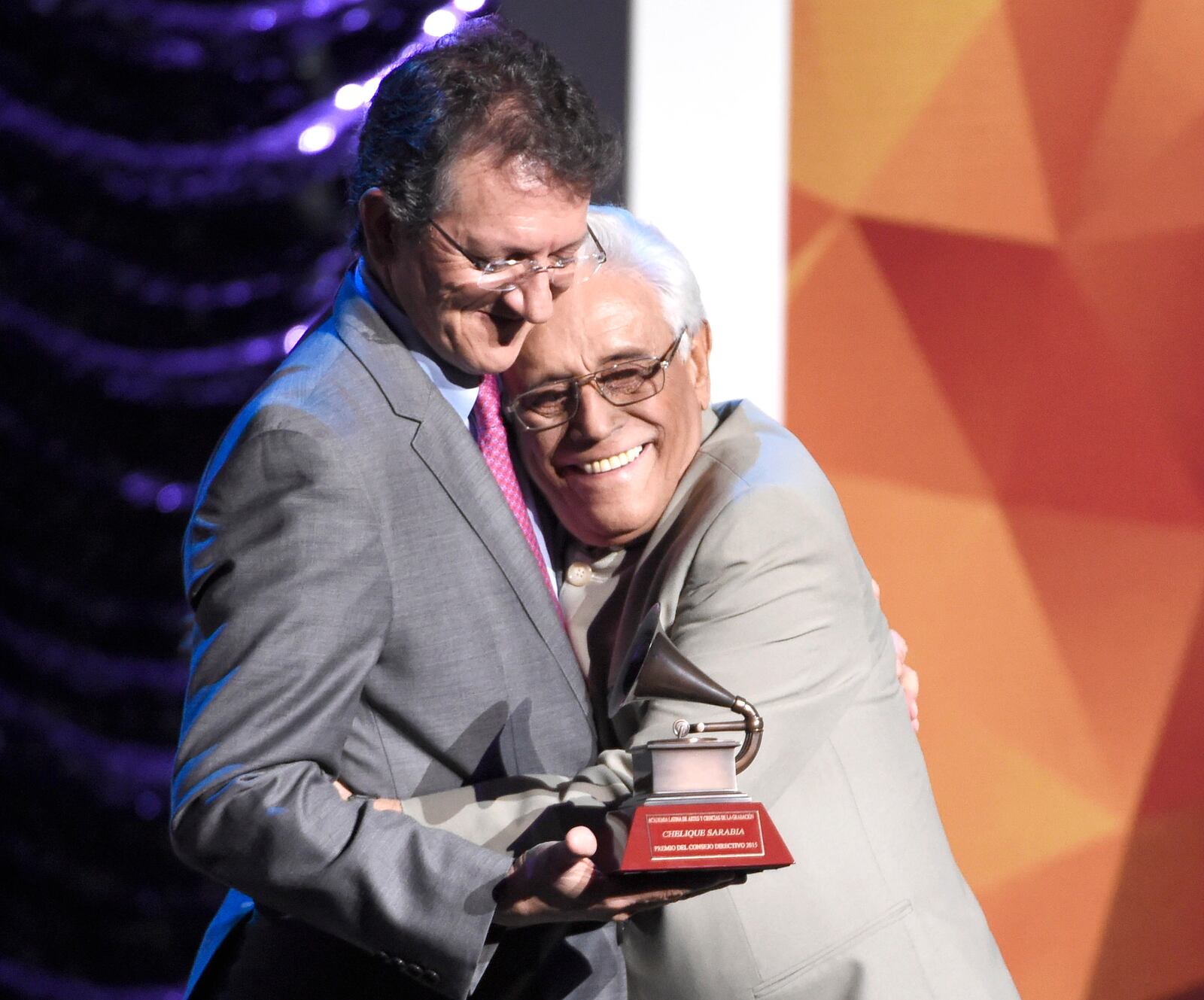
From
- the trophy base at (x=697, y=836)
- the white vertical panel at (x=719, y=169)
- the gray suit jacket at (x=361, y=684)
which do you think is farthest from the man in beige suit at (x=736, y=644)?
the white vertical panel at (x=719, y=169)

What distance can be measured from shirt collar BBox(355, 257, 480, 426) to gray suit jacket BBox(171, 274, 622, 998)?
0.09 ft

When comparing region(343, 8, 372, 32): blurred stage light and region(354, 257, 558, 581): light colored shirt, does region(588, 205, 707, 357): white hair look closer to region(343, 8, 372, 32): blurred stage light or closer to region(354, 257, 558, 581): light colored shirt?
region(354, 257, 558, 581): light colored shirt

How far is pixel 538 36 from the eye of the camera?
11.7 feet

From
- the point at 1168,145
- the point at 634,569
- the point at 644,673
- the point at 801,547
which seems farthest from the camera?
the point at 1168,145

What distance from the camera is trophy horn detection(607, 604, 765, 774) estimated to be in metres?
1.70

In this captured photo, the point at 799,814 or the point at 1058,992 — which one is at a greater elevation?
the point at 799,814

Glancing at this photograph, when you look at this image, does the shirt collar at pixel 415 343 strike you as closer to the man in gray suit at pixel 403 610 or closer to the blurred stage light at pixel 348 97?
the man in gray suit at pixel 403 610

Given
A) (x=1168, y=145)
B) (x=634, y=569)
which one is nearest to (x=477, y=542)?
(x=634, y=569)

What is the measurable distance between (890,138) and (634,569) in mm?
1585

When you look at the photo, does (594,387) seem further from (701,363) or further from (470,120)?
(470,120)

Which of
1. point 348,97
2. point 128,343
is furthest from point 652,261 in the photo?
point 128,343

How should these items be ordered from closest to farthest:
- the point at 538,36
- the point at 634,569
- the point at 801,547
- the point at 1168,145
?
1. the point at 801,547
2. the point at 634,569
3. the point at 1168,145
4. the point at 538,36

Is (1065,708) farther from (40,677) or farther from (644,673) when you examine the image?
(40,677)

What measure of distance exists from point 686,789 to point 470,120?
939mm
